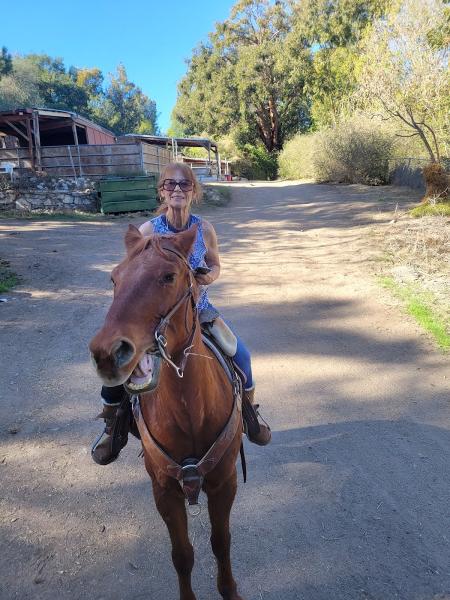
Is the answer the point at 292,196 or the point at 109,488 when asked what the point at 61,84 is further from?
the point at 109,488

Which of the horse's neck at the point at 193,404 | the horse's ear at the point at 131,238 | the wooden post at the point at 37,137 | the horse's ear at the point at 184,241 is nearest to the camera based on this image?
the horse's ear at the point at 184,241

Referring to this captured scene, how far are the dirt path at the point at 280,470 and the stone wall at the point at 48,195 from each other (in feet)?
40.2

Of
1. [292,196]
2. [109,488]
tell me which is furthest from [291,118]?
[109,488]

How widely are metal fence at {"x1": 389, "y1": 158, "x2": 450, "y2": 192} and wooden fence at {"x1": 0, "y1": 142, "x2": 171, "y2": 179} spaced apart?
1354cm

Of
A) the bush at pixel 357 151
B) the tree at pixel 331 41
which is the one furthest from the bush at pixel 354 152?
the tree at pixel 331 41

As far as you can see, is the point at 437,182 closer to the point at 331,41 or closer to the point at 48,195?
the point at 48,195

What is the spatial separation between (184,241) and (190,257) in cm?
73

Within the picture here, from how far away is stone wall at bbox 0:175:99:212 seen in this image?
748 inches

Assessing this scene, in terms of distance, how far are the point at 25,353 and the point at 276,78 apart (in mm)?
41686

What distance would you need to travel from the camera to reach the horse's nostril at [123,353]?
1.34 meters

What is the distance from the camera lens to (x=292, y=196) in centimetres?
2338

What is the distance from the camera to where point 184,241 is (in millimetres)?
1729

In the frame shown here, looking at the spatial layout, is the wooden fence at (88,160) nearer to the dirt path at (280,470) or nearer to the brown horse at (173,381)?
the dirt path at (280,470)

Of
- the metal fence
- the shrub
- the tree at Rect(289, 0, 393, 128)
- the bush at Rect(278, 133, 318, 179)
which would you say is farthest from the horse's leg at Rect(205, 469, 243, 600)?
the tree at Rect(289, 0, 393, 128)
